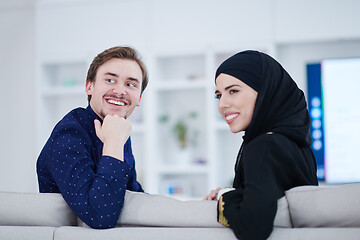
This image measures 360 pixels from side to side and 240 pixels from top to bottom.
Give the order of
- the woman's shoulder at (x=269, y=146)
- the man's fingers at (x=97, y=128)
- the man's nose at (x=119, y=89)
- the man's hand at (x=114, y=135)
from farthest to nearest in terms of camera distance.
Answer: the man's nose at (x=119, y=89) < the man's fingers at (x=97, y=128) < the man's hand at (x=114, y=135) < the woman's shoulder at (x=269, y=146)

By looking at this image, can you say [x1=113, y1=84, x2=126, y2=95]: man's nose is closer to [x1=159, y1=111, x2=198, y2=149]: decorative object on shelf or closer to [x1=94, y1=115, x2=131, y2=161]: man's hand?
[x1=94, y1=115, x2=131, y2=161]: man's hand

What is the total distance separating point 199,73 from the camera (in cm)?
Answer: 466

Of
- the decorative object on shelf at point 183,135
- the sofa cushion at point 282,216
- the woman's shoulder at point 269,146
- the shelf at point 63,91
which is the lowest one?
the decorative object on shelf at point 183,135

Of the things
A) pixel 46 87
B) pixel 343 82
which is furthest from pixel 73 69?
pixel 343 82

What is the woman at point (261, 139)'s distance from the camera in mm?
1126

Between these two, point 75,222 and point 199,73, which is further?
point 199,73

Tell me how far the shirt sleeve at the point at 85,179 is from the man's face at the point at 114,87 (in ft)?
1.00

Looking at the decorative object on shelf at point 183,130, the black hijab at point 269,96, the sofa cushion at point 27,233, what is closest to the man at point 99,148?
the sofa cushion at point 27,233

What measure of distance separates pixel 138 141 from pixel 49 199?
3.54 m

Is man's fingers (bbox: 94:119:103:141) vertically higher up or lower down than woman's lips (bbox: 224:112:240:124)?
lower down

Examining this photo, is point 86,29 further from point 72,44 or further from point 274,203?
point 274,203

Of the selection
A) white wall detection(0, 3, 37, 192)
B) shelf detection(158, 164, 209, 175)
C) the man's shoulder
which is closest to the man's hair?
the man's shoulder

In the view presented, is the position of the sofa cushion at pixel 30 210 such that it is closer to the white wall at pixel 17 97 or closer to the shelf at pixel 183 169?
the shelf at pixel 183 169

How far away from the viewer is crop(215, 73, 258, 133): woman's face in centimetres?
146
